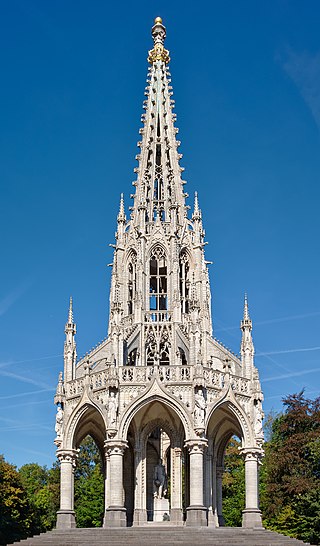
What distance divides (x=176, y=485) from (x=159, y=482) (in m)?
1.46

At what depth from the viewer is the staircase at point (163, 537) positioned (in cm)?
3534

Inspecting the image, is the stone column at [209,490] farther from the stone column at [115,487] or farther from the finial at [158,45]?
the finial at [158,45]

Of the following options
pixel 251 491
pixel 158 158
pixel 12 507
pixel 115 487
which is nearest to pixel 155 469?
pixel 115 487

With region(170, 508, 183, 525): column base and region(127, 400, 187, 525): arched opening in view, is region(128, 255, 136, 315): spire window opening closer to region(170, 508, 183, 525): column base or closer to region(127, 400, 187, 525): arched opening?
region(127, 400, 187, 525): arched opening

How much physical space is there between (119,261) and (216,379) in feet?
33.0

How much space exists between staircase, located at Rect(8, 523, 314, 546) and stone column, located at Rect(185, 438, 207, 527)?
0.88 meters

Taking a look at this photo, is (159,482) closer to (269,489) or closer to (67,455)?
(67,455)

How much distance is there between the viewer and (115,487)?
39.6m

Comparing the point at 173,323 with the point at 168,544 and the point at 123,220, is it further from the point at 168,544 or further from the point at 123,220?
the point at 168,544

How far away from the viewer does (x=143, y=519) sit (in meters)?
41.3

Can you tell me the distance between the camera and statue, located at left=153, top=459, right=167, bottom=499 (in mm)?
43156

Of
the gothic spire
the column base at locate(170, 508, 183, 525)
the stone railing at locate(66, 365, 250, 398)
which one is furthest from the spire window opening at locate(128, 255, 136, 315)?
the column base at locate(170, 508, 183, 525)

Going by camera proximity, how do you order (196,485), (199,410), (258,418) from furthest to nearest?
(258,418) → (199,410) → (196,485)

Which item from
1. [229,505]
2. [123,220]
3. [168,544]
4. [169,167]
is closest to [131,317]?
[123,220]
